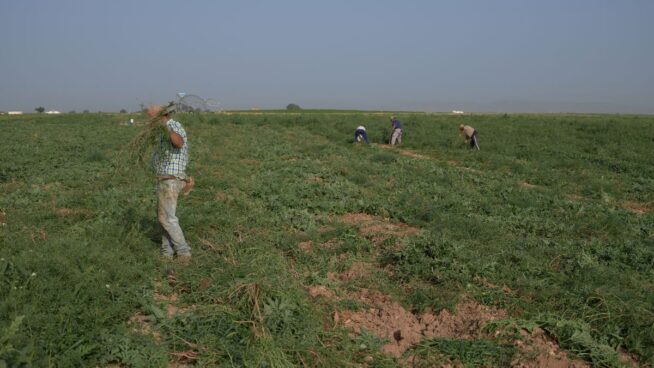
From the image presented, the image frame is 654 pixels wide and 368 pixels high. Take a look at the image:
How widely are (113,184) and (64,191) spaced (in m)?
0.86

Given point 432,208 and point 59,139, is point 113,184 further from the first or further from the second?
point 59,139

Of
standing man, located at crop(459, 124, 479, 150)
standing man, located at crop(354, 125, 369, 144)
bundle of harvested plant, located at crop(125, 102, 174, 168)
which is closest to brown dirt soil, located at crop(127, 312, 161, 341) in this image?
bundle of harvested plant, located at crop(125, 102, 174, 168)

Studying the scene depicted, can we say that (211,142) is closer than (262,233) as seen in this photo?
No

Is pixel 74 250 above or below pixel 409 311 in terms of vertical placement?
above

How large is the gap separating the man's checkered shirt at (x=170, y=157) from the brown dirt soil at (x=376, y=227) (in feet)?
8.68

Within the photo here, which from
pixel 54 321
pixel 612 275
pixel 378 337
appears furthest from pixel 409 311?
pixel 54 321

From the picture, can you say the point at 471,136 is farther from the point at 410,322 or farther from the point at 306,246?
the point at 410,322

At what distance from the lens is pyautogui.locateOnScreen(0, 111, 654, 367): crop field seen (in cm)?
374

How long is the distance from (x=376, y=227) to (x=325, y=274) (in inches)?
76.5

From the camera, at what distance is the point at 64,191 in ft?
29.5

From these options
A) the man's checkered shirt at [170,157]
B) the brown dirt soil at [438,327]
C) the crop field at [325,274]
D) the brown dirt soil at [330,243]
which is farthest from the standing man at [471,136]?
the man's checkered shirt at [170,157]

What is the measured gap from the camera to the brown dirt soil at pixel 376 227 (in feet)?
21.5

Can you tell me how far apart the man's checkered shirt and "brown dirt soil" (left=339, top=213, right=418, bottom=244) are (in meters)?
2.65

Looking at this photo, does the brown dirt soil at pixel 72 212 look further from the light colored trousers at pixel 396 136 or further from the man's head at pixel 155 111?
the light colored trousers at pixel 396 136
